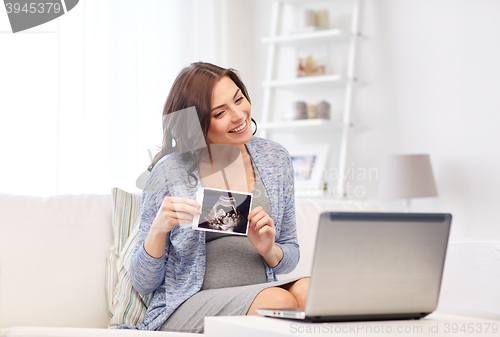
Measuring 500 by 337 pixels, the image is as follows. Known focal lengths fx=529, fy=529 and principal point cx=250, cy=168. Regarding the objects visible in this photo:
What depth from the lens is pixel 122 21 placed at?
2.65 m

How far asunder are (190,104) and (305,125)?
181 cm

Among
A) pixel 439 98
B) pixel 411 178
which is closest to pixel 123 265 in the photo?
→ pixel 411 178

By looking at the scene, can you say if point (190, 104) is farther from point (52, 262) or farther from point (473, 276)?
point (473, 276)

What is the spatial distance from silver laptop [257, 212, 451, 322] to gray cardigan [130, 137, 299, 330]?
20.4 inches

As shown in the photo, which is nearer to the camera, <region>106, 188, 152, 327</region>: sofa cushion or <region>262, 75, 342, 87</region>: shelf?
<region>106, 188, 152, 327</region>: sofa cushion

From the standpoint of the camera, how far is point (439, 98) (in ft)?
10.1

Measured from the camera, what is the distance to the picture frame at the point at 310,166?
3.15 meters

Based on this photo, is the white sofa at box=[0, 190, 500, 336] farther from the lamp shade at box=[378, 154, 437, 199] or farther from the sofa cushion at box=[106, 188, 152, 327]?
the lamp shade at box=[378, 154, 437, 199]

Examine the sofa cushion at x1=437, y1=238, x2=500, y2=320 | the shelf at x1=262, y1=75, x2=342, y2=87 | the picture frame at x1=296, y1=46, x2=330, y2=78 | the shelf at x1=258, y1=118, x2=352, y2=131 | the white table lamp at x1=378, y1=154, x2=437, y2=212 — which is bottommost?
the sofa cushion at x1=437, y1=238, x2=500, y2=320

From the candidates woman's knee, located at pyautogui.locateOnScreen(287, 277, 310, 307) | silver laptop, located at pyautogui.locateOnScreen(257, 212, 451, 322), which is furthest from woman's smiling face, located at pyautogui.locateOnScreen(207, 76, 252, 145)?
silver laptop, located at pyautogui.locateOnScreen(257, 212, 451, 322)

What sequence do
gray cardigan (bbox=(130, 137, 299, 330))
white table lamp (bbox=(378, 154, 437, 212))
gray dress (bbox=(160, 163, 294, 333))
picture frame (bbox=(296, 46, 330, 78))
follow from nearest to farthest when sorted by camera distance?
1. gray dress (bbox=(160, 163, 294, 333))
2. gray cardigan (bbox=(130, 137, 299, 330))
3. white table lamp (bbox=(378, 154, 437, 212))
4. picture frame (bbox=(296, 46, 330, 78))

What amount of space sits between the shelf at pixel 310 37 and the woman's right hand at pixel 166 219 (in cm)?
215

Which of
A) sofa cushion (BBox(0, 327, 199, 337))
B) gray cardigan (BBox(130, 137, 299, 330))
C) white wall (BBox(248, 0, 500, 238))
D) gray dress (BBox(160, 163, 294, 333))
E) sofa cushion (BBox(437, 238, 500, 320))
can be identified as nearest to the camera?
sofa cushion (BBox(0, 327, 199, 337))

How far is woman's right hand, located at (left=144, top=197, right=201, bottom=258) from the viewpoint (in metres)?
1.17
